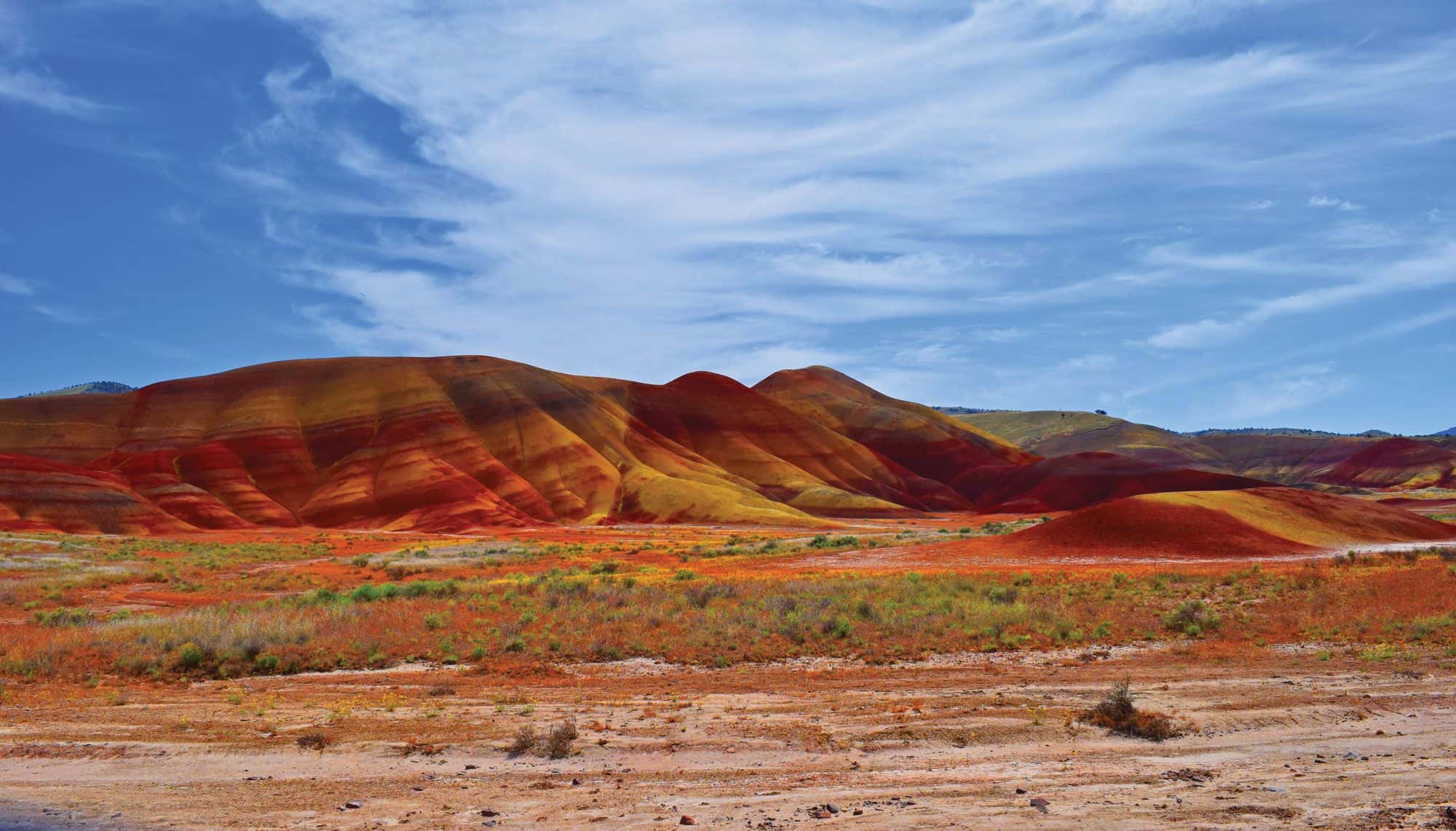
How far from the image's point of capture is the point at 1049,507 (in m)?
109

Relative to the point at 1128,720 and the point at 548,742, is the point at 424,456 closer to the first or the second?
the point at 548,742

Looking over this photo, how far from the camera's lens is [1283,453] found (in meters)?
161

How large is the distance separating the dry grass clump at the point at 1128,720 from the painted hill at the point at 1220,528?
3131cm

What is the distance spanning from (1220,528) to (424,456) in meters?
78.9

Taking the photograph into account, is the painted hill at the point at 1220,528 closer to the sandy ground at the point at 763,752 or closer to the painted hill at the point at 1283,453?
the sandy ground at the point at 763,752

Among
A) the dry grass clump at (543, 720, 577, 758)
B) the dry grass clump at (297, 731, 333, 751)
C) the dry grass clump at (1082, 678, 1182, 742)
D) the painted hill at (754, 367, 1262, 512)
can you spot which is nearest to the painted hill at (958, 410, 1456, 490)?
the painted hill at (754, 367, 1262, 512)

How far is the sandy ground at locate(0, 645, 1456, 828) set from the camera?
319 inches

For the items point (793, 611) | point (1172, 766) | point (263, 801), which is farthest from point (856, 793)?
point (793, 611)

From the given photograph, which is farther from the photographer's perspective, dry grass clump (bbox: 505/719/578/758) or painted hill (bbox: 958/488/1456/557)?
painted hill (bbox: 958/488/1456/557)

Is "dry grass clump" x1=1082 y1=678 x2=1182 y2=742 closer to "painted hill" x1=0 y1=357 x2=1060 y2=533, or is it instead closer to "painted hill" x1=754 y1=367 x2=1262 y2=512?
"painted hill" x1=0 y1=357 x2=1060 y2=533

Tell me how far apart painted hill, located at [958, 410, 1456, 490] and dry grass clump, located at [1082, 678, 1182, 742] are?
375 ft

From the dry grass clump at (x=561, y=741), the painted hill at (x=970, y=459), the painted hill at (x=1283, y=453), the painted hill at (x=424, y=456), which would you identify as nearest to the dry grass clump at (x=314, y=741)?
the dry grass clump at (x=561, y=741)

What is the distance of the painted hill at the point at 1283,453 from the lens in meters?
133

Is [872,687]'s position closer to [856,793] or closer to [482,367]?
[856,793]
